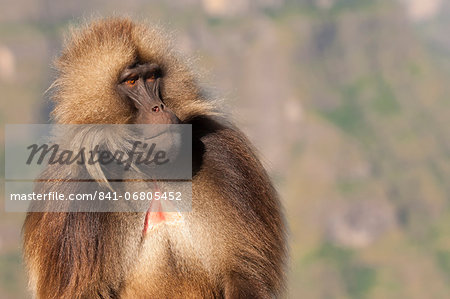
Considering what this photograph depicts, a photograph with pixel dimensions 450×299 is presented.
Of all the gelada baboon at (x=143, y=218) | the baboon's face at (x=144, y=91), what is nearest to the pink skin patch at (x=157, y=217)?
the gelada baboon at (x=143, y=218)

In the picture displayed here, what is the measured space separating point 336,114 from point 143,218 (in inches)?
5346

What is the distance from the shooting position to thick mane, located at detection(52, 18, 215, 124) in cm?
646

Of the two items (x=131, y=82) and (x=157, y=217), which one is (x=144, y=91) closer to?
(x=131, y=82)

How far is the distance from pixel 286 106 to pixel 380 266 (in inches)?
1444

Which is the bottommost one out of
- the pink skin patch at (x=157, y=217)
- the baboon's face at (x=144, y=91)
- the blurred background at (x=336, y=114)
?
the pink skin patch at (x=157, y=217)

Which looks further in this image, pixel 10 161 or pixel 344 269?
pixel 344 269

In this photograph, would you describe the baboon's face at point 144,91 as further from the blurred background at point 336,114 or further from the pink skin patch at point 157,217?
the blurred background at point 336,114

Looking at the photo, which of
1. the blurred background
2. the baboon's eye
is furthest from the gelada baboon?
the blurred background

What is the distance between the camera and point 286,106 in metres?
140

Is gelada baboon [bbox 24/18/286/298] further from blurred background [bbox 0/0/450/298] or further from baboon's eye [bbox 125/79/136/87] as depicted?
blurred background [bbox 0/0/450/298]

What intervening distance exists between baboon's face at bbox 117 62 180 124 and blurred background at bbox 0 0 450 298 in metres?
100

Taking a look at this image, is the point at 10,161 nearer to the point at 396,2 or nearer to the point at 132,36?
the point at 132,36

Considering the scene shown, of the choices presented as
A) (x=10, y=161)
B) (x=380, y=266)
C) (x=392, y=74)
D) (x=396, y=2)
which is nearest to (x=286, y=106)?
(x=392, y=74)

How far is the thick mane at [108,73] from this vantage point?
646 cm
